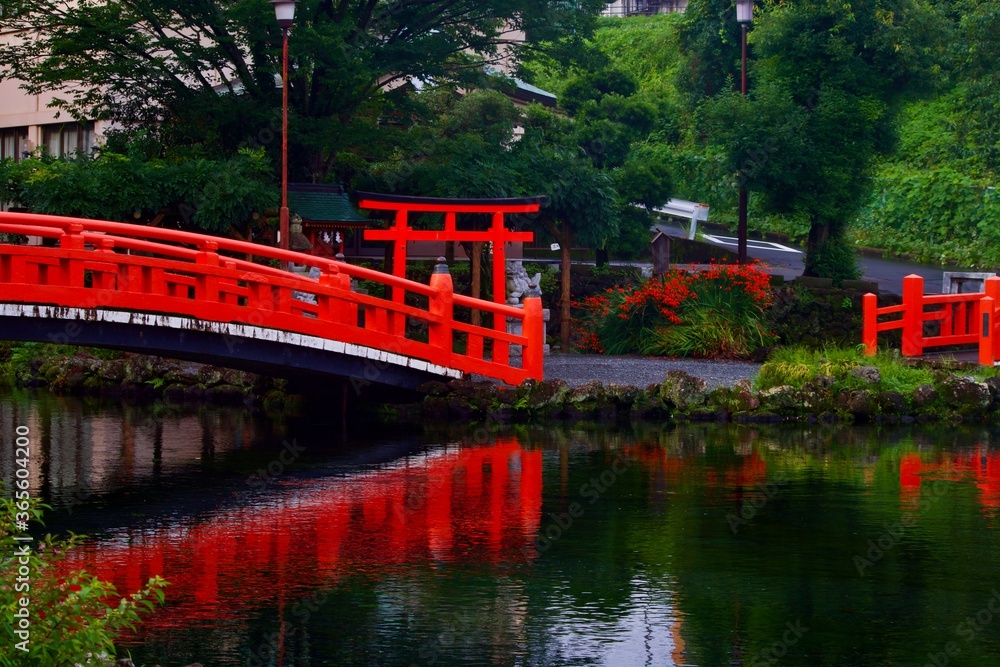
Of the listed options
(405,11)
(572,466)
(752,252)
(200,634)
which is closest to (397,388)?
(572,466)

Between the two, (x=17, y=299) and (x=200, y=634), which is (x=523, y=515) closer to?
(x=200, y=634)

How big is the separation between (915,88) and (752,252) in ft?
35.4

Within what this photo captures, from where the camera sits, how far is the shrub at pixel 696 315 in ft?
84.4

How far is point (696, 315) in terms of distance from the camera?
26016 millimetres

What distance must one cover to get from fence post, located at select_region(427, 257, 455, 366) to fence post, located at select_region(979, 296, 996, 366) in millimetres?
8877

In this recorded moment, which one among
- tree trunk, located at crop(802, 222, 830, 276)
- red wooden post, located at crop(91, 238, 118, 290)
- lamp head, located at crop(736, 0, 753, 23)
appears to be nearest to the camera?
red wooden post, located at crop(91, 238, 118, 290)

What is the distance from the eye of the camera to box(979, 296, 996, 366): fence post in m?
23.5

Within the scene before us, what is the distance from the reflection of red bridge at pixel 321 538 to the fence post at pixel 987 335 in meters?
10.3

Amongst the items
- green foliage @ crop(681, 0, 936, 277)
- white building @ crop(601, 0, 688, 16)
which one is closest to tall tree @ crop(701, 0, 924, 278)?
green foliage @ crop(681, 0, 936, 277)

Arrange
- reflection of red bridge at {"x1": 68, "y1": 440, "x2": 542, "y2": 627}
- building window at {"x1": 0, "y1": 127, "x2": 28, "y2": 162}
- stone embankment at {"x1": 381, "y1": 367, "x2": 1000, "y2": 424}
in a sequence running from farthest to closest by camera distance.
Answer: building window at {"x1": 0, "y1": 127, "x2": 28, "y2": 162}, stone embankment at {"x1": 381, "y1": 367, "x2": 1000, "y2": 424}, reflection of red bridge at {"x1": 68, "y1": 440, "x2": 542, "y2": 627}

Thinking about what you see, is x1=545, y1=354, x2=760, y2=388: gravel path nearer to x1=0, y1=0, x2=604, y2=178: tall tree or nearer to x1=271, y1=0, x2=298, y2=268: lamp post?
x1=271, y1=0, x2=298, y2=268: lamp post

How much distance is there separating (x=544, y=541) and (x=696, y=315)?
1362 centimetres

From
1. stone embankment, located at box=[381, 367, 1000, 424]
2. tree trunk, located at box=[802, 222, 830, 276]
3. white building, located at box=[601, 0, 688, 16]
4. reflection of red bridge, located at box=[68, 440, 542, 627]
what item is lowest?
reflection of red bridge, located at box=[68, 440, 542, 627]

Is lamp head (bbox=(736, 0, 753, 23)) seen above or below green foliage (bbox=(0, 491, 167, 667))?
above
